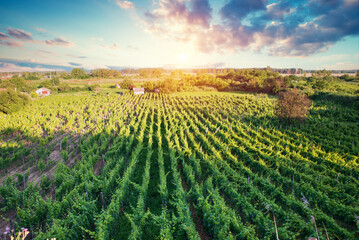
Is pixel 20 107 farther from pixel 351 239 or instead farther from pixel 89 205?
pixel 351 239

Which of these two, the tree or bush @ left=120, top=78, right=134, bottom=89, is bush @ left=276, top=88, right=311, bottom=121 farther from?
the tree

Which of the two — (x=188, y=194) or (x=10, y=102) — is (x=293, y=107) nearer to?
(x=188, y=194)

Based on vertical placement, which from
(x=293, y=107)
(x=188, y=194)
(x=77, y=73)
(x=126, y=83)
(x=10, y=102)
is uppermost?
(x=77, y=73)

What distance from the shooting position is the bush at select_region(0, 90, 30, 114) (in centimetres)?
2725

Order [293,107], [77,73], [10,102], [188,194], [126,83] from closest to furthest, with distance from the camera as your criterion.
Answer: [188,194], [293,107], [10,102], [126,83], [77,73]

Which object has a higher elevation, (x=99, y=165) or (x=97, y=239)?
(x=97, y=239)

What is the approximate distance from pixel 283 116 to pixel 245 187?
51.5ft

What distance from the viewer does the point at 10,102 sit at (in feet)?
92.9

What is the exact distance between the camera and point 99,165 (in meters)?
13.4

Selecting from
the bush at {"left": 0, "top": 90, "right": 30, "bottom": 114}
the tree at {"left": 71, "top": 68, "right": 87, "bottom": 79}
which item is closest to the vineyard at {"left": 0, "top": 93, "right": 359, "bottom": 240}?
the bush at {"left": 0, "top": 90, "right": 30, "bottom": 114}

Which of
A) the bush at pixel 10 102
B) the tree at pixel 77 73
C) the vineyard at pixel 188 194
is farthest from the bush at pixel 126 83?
the tree at pixel 77 73

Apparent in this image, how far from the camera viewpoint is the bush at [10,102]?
89.4ft

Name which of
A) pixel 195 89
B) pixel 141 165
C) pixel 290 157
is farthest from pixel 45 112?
pixel 195 89

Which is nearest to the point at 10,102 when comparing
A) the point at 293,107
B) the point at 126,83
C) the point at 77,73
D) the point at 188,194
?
the point at 188,194
